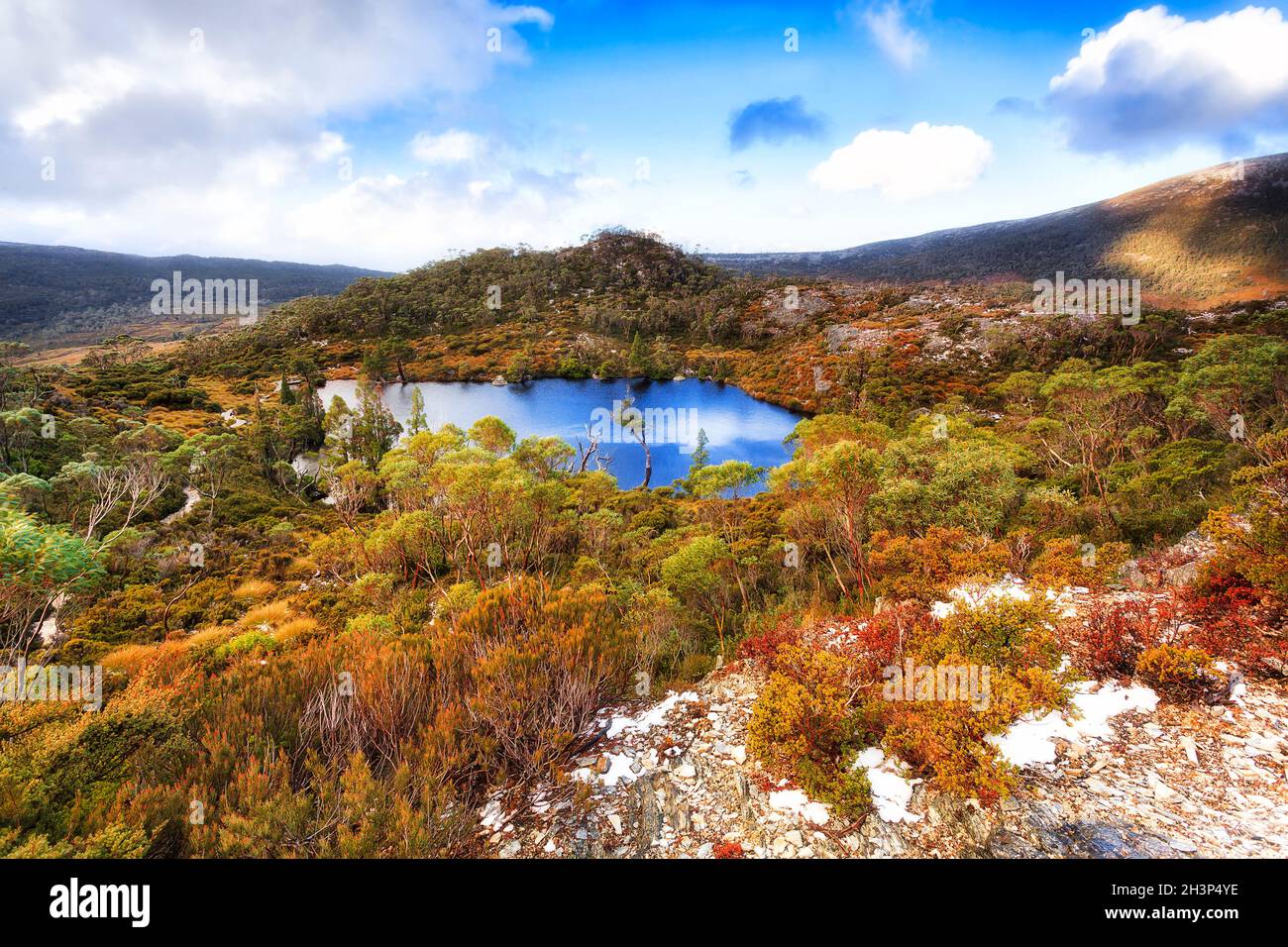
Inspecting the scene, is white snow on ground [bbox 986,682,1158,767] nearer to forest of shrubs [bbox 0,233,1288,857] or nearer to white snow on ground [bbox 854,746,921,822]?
forest of shrubs [bbox 0,233,1288,857]

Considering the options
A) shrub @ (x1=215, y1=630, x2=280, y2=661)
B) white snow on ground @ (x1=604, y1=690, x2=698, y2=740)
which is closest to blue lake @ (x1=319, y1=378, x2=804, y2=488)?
shrub @ (x1=215, y1=630, x2=280, y2=661)

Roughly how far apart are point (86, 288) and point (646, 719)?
216 m

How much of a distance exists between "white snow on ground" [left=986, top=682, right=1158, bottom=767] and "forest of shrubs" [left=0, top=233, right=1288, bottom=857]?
0.53 ft

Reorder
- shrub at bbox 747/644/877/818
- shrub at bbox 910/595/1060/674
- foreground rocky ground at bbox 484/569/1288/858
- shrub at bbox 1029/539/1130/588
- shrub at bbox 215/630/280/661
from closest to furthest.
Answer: foreground rocky ground at bbox 484/569/1288/858 < shrub at bbox 747/644/877/818 < shrub at bbox 910/595/1060/674 < shrub at bbox 1029/539/1130/588 < shrub at bbox 215/630/280/661

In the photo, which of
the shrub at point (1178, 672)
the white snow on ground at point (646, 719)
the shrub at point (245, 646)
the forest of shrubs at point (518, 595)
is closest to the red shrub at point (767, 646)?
the forest of shrubs at point (518, 595)

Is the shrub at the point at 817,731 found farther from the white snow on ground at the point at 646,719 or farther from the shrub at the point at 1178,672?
the shrub at the point at 1178,672

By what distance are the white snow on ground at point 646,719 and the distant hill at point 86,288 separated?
465ft

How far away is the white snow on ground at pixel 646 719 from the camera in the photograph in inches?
198

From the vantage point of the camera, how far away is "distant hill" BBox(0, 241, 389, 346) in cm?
11881

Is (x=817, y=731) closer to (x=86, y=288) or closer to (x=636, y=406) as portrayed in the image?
(x=636, y=406)

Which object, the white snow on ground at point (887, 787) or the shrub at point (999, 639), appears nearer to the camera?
the white snow on ground at point (887, 787)

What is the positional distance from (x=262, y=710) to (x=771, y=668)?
5363mm

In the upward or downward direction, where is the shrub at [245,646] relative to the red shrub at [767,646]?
downward

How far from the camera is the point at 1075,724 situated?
4121 millimetres
